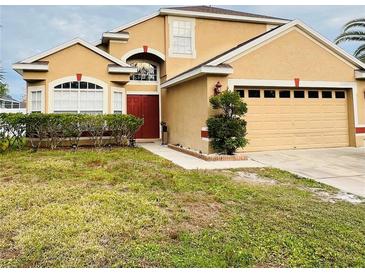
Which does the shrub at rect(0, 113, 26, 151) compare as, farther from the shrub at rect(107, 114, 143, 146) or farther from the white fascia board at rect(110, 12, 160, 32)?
the white fascia board at rect(110, 12, 160, 32)

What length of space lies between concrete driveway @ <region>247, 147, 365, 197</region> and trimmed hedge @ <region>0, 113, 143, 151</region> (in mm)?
5608

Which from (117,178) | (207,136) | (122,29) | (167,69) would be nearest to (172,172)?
(117,178)

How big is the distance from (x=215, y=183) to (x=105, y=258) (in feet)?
12.3

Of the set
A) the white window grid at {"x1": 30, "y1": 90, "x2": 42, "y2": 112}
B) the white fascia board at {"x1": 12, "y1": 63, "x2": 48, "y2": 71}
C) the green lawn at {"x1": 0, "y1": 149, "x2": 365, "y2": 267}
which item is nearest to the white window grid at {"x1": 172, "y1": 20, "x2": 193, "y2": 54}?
the white fascia board at {"x1": 12, "y1": 63, "x2": 48, "y2": 71}

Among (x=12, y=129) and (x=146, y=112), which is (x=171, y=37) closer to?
(x=146, y=112)

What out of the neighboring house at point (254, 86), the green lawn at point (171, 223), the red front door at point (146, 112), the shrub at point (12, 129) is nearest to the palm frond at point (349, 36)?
the neighboring house at point (254, 86)

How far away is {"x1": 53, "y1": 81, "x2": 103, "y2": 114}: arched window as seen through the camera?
13.4m

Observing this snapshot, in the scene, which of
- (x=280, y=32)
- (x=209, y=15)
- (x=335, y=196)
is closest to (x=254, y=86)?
(x=280, y=32)

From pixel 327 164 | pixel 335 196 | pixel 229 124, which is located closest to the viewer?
pixel 335 196

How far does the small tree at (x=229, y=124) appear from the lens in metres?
10.4

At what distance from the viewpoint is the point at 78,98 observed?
1358cm

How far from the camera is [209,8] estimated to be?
60.2 feet

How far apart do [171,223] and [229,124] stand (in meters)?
6.53
